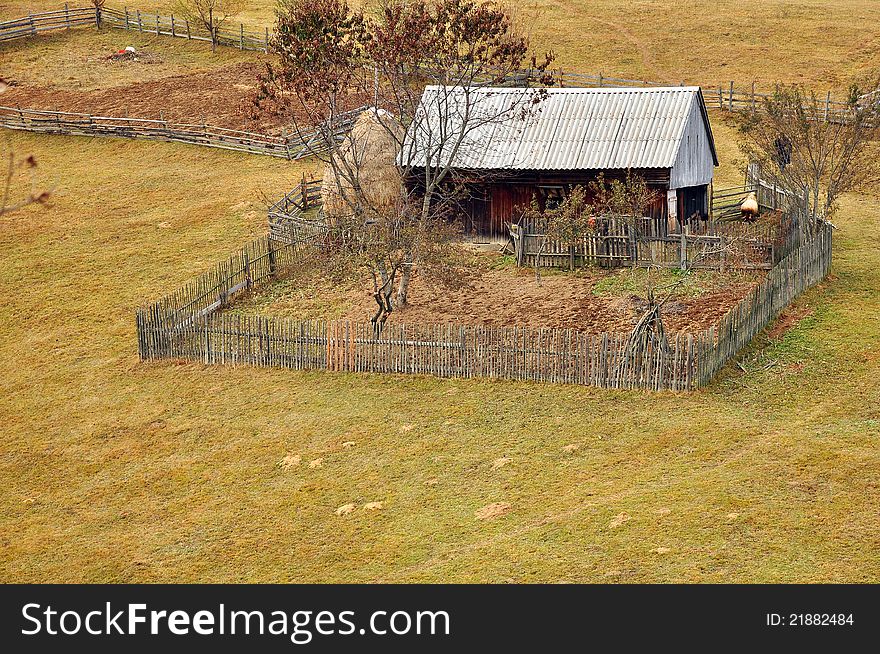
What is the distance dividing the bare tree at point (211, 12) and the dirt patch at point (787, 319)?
43.7 m

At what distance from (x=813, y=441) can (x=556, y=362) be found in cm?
596

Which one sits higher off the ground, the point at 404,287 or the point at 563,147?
the point at 563,147

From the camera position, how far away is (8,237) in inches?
1650

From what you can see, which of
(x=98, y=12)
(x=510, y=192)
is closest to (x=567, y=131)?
(x=510, y=192)

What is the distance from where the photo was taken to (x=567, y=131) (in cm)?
3612

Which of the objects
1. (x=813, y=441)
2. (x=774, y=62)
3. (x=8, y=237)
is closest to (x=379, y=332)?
(x=813, y=441)

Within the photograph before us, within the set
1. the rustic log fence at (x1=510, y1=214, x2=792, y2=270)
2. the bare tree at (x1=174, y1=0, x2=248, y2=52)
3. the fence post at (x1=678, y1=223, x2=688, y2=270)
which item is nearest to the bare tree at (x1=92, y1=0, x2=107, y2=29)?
the bare tree at (x1=174, y1=0, x2=248, y2=52)

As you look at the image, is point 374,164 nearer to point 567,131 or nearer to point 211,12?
point 567,131

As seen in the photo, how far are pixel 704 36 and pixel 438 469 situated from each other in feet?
160

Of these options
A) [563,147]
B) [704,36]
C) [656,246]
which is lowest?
[656,246]

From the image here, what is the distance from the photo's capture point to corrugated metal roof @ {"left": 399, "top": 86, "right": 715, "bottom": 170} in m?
35.0

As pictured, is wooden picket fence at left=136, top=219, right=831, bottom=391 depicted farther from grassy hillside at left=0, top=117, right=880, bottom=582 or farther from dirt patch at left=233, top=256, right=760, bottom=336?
dirt patch at left=233, top=256, right=760, bottom=336

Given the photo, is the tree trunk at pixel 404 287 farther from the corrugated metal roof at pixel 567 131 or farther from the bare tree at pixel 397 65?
the corrugated metal roof at pixel 567 131

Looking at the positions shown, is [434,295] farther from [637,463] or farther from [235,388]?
[637,463]
